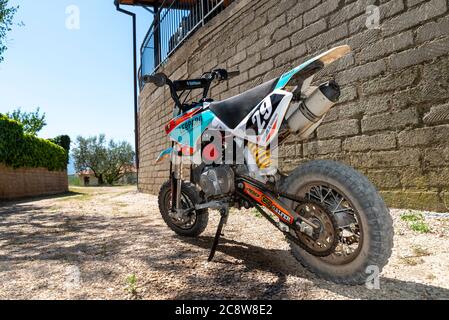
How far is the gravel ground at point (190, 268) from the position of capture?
1605 millimetres

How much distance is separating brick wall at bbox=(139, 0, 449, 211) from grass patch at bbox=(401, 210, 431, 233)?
0.52 ft

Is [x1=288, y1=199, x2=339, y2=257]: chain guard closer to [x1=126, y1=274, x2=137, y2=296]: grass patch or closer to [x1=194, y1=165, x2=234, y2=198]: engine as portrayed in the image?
[x1=194, y1=165, x2=234, y2=198]: engine

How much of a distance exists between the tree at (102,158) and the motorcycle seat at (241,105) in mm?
44097

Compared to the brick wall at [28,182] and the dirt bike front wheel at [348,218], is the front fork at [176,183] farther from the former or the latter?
the brick wall at [28,182]

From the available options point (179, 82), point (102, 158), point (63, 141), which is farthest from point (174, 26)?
point (102, 158)

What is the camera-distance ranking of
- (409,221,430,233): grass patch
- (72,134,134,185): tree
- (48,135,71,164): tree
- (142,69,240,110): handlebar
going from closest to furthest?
(409,221,430,233): grass patch → (142,69,240,110): handlebar → (48,135,71,164): tree → (72,134,134,185): tree

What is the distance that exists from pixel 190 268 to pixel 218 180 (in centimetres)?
65

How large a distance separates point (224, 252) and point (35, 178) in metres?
13.3

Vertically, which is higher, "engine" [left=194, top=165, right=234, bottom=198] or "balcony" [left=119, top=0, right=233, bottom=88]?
"balcony" [left=119, top=0, right=233, bottom=88]

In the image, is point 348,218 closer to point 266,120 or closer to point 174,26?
point 266,120

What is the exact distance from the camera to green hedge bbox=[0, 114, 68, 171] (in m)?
10.7

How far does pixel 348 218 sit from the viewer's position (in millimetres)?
1630

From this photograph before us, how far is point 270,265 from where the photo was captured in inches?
81.0

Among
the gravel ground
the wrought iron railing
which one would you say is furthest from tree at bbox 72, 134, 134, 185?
the gravel ground
